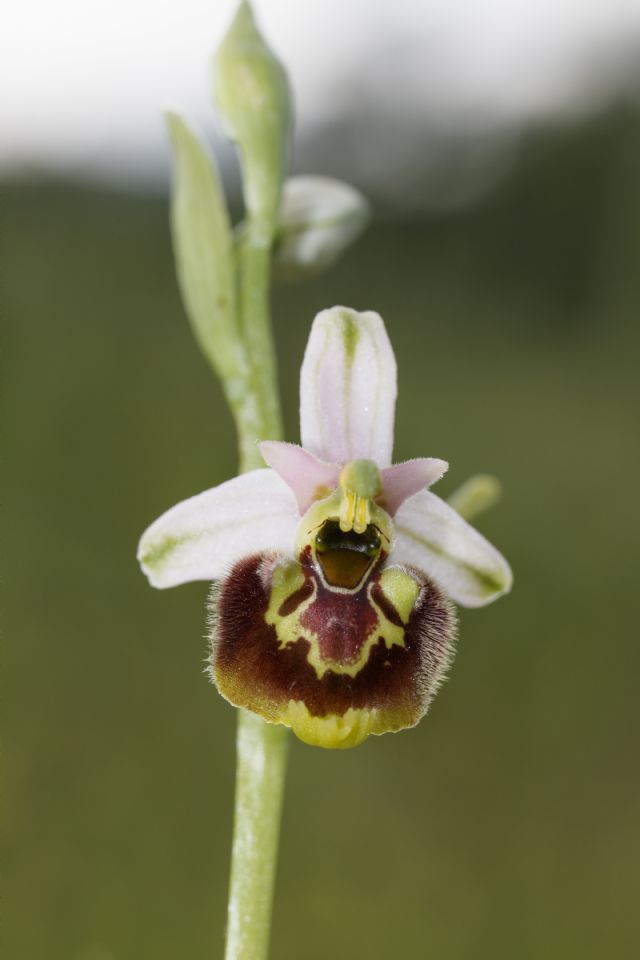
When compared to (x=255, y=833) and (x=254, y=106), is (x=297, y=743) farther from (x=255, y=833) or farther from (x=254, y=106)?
(x=254, y=106)

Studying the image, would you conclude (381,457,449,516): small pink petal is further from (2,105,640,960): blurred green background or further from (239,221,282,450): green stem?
(2,105,640,960): blurred green background

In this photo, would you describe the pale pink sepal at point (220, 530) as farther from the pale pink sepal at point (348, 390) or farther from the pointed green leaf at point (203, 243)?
the pointed green leaf at point (203, 243)

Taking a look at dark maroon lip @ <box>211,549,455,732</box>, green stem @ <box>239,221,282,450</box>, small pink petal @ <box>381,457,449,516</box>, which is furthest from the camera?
green stem @ <box>239,221,282,450</box>

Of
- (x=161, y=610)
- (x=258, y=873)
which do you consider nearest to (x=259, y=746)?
(x=258, y=873)

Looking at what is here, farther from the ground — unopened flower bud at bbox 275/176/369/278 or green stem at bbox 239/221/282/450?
unopened flower bud at bbox 275/176/369/278

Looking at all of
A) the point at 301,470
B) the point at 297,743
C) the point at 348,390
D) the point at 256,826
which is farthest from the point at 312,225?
the point at 297,743

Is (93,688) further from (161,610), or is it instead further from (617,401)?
(617,401)

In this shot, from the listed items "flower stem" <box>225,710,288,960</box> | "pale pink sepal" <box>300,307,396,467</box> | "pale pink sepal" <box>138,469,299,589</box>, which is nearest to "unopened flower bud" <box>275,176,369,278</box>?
"pale pink sepal" <box>300,307,396,467</box>
